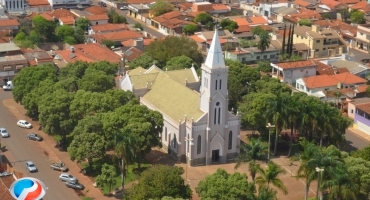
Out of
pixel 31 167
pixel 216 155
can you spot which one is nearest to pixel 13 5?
pixel 31 167

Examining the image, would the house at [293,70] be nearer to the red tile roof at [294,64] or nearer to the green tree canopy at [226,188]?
the red tile roof at [294,64]

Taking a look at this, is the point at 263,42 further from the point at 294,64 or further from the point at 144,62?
the point at 144,62

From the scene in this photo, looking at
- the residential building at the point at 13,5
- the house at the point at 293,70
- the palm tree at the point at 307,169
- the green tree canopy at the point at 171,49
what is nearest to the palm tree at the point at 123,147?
the palm tree at the point at 307,169

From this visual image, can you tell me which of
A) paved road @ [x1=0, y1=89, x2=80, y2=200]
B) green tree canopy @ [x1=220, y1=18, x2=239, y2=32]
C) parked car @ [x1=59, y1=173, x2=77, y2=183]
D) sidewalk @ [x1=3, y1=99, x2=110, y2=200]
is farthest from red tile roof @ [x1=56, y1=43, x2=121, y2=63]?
parked car @ [x1=59, y1=173, x2=77, y2=183]

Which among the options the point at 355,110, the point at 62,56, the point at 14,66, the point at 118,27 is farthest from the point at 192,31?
the point at 355,110

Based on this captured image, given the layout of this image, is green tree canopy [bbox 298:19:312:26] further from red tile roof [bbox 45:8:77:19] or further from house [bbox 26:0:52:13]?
house [bbox 26:0:52:13]

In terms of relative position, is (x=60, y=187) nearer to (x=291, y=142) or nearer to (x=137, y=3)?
(x=291, y=142)
